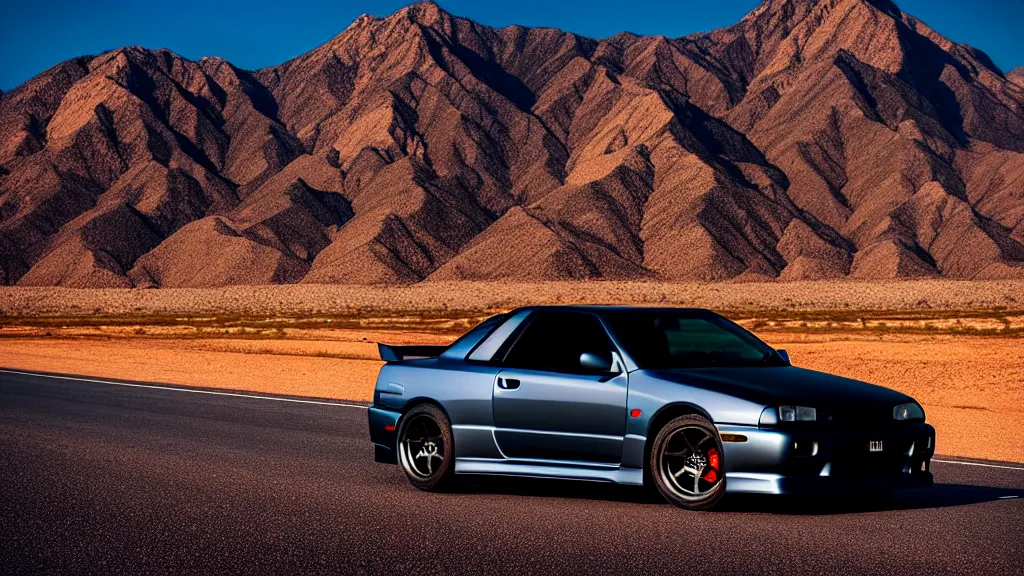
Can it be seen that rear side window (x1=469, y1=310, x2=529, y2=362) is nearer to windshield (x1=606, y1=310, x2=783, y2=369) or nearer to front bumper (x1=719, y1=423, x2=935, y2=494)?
windshield (x1=606, y1=310, x2=783, y2=369)

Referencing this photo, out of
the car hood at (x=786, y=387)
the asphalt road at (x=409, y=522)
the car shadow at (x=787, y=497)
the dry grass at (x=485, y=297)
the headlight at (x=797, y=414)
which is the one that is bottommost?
the asphalt road at (x=409, y=522)

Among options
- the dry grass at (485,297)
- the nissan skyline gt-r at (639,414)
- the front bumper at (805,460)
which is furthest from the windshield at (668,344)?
the dry grass at (485,297)

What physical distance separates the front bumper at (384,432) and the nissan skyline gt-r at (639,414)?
0.05 feet

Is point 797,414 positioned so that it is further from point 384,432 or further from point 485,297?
point 485,297

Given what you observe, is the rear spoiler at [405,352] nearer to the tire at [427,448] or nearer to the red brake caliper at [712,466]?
A: the tire at [427,448]

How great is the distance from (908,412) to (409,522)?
3731 millimetres

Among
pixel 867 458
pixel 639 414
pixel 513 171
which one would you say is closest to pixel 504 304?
pixel 513 171

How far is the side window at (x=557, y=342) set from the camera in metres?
9.41

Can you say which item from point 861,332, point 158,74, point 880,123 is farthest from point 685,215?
point 158,74

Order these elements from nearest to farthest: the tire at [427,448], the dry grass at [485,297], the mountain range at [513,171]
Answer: the tire at [427,448] < the dry grass at [485,297] < the mountain range at [513,171]

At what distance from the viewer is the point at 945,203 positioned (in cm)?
13325

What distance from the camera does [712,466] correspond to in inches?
338

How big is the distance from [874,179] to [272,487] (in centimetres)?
14401

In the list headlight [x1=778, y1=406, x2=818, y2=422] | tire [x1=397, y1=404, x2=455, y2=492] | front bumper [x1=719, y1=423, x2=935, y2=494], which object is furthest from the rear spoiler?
headlight [x1=778, y1=406, x2=818, y2=422]
